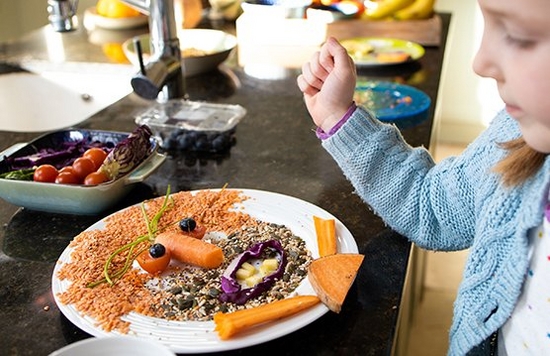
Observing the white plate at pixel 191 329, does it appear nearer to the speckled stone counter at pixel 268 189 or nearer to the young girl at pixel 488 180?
the speckled stone counter at pixel 268 189

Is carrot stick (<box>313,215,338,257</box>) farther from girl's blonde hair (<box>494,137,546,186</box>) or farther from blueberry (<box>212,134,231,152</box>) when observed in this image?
blueberry (<box>212,134,231,152</box>)

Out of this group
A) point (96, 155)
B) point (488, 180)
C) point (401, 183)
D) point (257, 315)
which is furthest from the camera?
point (96, 155)

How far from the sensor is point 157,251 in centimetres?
92

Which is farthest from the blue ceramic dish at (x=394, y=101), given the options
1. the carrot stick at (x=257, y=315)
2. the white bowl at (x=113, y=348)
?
the white bowl at (x=113, y=348)

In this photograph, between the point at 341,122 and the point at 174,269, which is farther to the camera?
the point at 341,122

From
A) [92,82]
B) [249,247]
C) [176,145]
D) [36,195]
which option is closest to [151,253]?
[249,247]

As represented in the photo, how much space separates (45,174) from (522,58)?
778 mm

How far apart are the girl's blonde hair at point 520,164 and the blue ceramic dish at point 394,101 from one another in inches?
26.2

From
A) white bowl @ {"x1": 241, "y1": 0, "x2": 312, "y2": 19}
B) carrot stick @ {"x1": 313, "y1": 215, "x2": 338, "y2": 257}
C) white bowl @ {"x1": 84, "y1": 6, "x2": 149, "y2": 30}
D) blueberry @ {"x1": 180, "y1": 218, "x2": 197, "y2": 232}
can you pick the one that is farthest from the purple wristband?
white bowl @ {"x1": 84, "y1": 6, "x2": 149, "y2": 30}

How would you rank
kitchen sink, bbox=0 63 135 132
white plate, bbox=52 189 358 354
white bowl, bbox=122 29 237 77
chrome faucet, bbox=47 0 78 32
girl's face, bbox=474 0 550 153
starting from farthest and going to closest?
kitchen sink, bbox=0 63 135 132
white bowl, bbox=122 29 237 77
chrome faucet, bbox=47 0 78 32
white plate, bbox=52 189 358 354
girl's face, bbox=474 0 550 153

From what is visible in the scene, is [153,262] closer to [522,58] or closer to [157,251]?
[157,251]

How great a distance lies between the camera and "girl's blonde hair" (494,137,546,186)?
32.5 inches

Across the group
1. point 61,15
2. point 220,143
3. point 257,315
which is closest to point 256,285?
point 257,315

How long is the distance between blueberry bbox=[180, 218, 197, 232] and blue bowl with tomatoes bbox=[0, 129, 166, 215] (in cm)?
16
